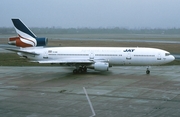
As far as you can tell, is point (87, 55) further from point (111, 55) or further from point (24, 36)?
point (24, 36)

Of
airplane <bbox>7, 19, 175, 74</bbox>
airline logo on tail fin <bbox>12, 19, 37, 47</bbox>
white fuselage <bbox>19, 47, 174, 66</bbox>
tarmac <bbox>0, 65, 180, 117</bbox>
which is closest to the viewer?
tarmac <bbox>0, 65, 180, 117</bbox>

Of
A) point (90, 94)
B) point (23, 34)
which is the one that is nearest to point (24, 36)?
point (23, 34)

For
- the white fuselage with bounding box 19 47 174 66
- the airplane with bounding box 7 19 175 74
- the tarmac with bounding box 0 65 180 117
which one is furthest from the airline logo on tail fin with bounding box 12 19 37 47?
the tarmac with bounding box 0 65 180 117

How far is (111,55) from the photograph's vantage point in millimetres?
38031

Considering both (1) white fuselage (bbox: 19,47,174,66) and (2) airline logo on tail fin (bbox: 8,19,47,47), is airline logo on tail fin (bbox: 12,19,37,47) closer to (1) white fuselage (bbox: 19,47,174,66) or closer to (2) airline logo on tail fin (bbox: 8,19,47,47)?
(2) airline logo on tail fin (bbox: 8,19,47,47)

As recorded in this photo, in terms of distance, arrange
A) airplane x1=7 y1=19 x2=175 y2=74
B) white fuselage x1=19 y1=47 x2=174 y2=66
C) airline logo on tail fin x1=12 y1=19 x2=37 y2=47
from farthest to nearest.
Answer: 1. airline logo on tail fin x1=12 y1=19 x2=37 y2=47
2. white fuselage x1=19 y1=47 x2=174 y2=66
3. airplane x1=7 y1=19 x2=175 y2=74

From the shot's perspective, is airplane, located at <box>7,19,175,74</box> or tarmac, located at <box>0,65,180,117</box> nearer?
tarmac, located at <box>0,65,180,117</box>

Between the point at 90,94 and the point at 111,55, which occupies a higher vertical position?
the point at 111,55

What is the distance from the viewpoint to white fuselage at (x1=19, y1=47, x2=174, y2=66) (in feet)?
123

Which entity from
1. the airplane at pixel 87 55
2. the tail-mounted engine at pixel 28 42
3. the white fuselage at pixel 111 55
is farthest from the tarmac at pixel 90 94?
the tail-mounted engine at pixel 28 42

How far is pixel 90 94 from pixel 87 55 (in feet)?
43.2

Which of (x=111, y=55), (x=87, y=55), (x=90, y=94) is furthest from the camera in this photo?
(x=87, y=55)

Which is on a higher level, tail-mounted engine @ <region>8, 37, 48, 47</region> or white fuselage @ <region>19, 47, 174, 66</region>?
tail-mounted engine @ <region>8, 37, 48, 47</region>

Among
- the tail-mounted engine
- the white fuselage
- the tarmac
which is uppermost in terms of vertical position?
the tail-mounted engine
